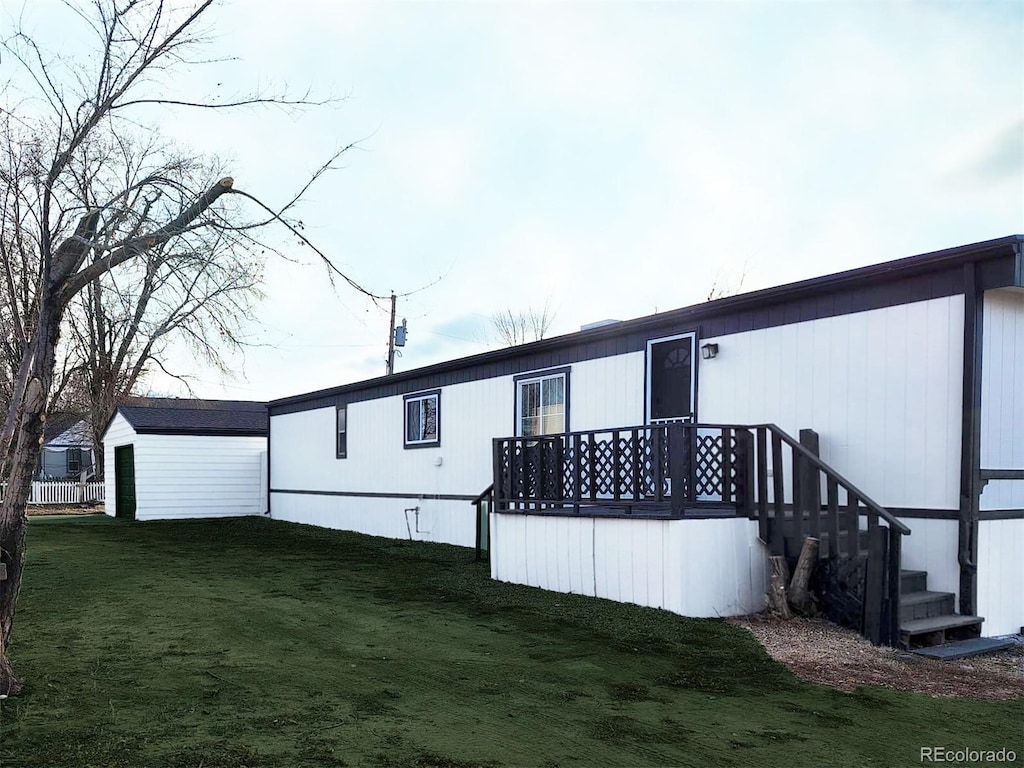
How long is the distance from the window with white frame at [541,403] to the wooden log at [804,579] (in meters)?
4.81

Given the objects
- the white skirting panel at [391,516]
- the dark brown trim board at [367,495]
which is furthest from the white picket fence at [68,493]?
the white skirting panel at [391,516]

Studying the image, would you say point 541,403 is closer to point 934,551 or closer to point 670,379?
point 670,379

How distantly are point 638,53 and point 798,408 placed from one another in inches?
170

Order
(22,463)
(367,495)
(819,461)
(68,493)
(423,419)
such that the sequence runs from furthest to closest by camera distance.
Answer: (68,493) < (367,495) < (423,419) < (819,461) < (22,463)

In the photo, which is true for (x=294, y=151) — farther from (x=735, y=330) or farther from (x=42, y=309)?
(x=735, y=330)

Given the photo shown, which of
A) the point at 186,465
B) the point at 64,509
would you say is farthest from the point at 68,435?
the point at 186,465

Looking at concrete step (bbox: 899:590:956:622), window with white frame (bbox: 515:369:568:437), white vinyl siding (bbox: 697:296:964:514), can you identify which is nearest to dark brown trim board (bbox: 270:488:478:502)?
window with white frame (bbox: 515:369:568:437)

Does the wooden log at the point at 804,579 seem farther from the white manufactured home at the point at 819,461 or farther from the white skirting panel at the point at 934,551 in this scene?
the white skirting panel at the point at 934,551

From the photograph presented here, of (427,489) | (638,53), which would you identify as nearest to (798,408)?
(638,53)

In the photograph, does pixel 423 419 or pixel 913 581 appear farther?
pixel 423 419

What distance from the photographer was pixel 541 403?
12.4 metres

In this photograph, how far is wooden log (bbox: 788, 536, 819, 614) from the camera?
741cm

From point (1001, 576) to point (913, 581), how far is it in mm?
784

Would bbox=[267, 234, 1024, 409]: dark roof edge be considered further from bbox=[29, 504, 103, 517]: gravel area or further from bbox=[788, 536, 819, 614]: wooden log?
bbox=[29, 504, 103, 517]: gravel area
